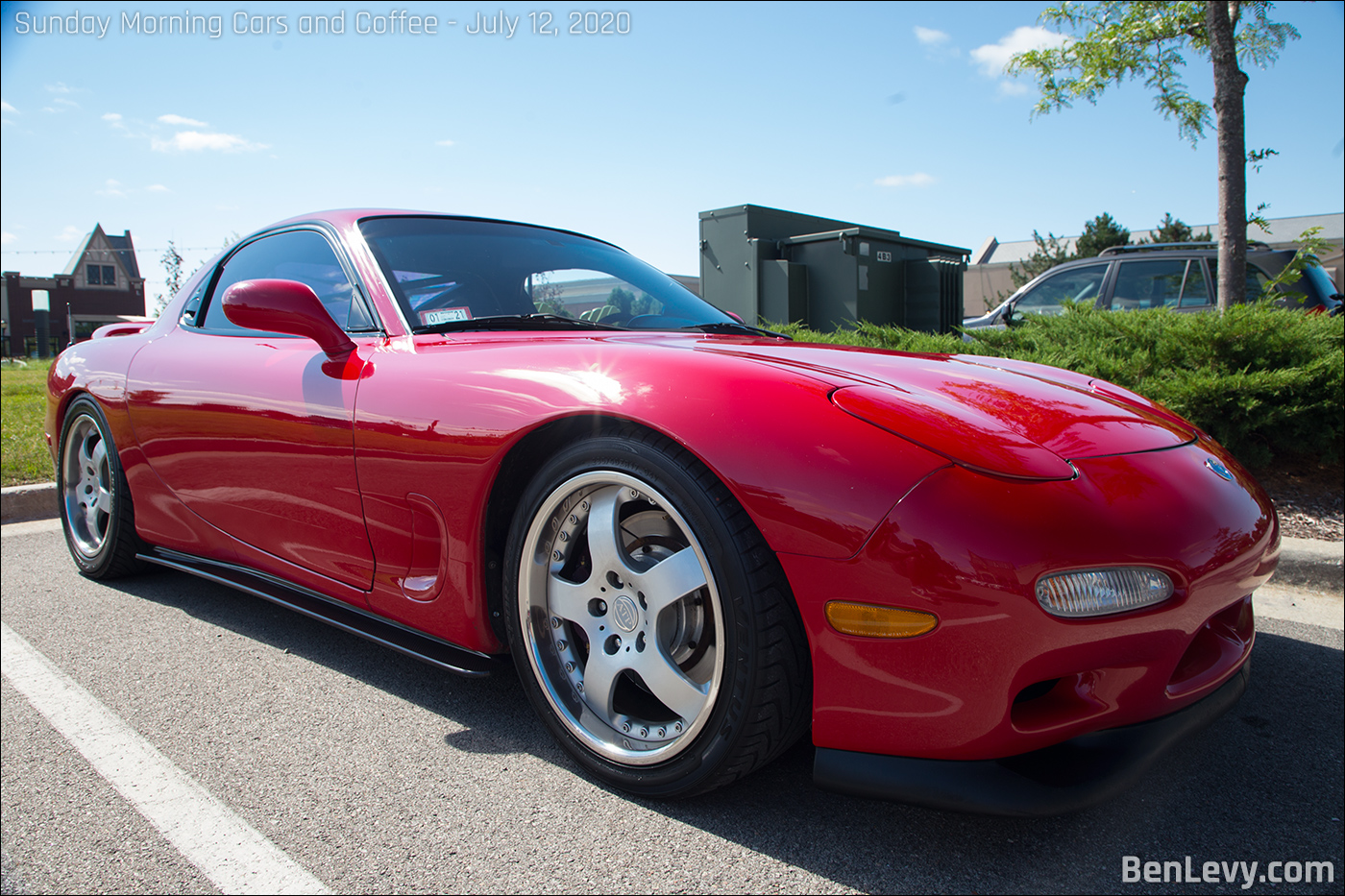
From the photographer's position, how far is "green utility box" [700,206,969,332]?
822cm

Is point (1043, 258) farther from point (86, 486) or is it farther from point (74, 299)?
point (74, 299)

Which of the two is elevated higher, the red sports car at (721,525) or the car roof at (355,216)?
the car roof at (355,216)

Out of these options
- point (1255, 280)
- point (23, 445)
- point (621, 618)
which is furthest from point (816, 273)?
point (621, 618)

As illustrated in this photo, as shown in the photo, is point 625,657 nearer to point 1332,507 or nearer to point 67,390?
point 67,390

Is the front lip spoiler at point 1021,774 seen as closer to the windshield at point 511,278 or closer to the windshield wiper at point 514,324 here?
the windshield wiper at point 514,324

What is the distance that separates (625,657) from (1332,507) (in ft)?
13.1

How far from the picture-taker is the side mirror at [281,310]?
6.97 ft

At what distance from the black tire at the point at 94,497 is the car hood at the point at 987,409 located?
2467 mm

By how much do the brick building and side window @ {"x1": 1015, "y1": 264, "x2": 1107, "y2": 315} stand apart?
152ft

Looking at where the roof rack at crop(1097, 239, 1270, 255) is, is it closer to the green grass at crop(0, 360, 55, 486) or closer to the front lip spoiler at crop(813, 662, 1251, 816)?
the front lip spoiler at crop(813, 662, 1251, 816)

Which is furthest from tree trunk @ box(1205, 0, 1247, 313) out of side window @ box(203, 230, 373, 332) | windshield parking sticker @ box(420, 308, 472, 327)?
side window @ box(203, 230, 373, 332)

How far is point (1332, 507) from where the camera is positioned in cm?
404

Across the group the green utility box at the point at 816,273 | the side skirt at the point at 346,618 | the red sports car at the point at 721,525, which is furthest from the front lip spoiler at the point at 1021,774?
the green utility box at the point at 816,273

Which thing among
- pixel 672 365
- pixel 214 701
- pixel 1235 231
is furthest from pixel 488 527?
pixel 1235 231
